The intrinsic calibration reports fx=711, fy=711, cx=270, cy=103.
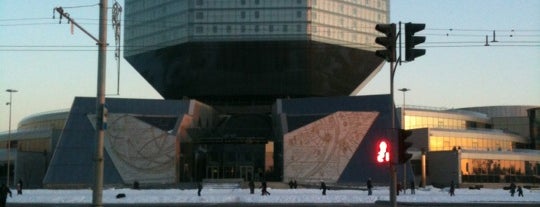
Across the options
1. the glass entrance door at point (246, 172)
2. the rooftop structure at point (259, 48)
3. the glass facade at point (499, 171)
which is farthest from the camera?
the rooftop structure at point (259, 48)

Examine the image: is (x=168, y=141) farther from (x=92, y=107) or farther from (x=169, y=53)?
(x=169, y=53)

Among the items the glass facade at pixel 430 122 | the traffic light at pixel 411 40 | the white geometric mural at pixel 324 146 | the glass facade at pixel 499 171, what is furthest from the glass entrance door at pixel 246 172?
the traffic light at pixel 411 40

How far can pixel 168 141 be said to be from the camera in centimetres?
8981

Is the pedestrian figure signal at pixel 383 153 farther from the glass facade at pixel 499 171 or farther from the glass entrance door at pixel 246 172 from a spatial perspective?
the glass facade at pixel 499 171

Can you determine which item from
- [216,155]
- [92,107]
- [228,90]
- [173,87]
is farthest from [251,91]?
[92,107]

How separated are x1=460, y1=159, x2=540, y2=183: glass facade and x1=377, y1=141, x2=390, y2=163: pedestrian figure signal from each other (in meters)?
79.7

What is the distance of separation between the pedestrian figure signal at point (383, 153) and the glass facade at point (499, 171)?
7970cm

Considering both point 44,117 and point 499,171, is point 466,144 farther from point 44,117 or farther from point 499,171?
point 44,117

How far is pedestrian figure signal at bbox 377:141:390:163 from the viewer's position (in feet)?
67.1

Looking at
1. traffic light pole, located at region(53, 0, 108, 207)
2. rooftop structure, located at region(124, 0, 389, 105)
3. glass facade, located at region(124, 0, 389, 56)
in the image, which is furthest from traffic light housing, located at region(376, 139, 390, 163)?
glass facade, located at region(124, 0, 389, 56)

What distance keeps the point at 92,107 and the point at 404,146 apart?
78.8 m

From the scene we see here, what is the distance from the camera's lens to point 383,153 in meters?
20.6

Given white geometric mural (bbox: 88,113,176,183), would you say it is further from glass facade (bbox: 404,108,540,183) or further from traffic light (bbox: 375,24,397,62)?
traffic light (bbox: 375,24,397,62)

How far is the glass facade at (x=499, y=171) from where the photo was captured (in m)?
97.8
